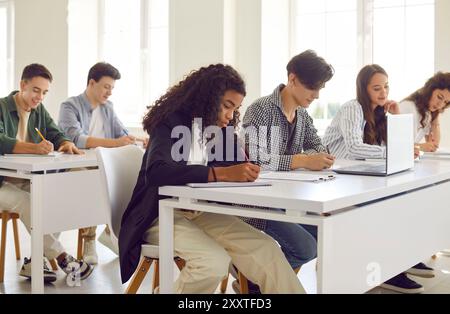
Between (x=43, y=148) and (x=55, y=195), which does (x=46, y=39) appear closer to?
(x=43, y=148)

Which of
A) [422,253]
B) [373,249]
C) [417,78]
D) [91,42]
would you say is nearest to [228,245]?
[373,249]

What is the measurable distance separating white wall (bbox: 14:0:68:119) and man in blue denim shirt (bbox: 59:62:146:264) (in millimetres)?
2359

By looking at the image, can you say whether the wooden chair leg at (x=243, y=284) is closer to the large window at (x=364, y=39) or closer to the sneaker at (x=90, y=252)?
the sneaker at (x=90, y=252)

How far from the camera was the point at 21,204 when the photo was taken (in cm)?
286

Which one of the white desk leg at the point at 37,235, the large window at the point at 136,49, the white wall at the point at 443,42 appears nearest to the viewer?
the white desk leg at the point at 37,235

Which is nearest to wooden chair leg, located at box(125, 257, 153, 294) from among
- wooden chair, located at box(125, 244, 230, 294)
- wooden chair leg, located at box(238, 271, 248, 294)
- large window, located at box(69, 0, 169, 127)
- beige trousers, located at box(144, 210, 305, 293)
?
wooden chair, located at box(125, 244, 230, 294)

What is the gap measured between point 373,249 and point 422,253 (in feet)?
1.66

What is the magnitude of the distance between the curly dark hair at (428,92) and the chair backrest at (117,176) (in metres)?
2.01

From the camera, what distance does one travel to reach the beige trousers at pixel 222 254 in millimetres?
1874

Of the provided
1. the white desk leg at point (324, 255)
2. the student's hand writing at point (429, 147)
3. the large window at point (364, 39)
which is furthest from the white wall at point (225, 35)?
the white desk leg at point (324, 255)

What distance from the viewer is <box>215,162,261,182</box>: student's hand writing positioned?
1.91 m

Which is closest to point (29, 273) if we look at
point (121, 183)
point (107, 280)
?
point (107, 280)

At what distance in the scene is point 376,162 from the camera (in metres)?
2.67

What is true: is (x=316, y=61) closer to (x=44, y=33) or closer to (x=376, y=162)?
(x=376, y=162)
